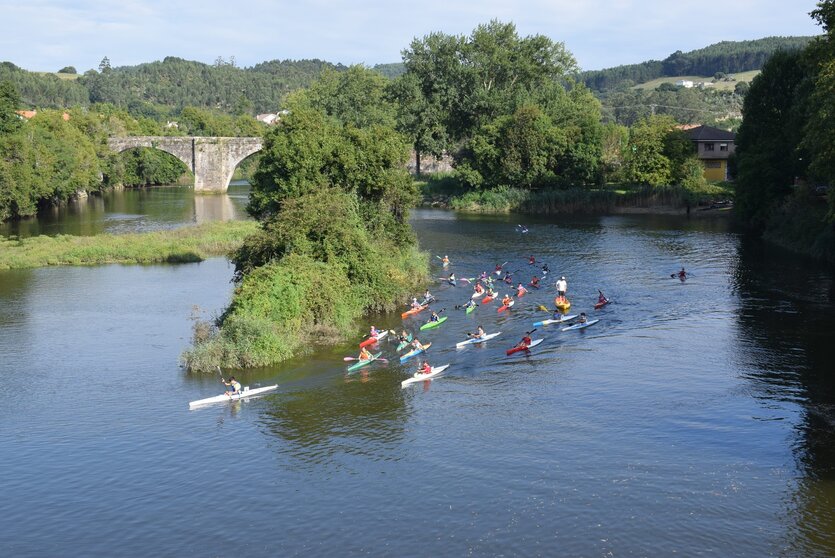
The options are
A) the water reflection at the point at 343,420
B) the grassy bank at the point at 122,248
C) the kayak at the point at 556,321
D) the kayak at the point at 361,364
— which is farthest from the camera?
the grassy bank at the point at 122,248

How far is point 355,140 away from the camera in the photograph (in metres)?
51.4

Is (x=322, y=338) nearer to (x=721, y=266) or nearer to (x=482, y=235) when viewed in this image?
(x=721, y=266)

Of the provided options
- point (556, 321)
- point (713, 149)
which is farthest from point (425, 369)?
point (713, 149)

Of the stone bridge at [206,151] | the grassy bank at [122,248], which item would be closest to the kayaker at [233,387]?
the grassy bank at [122,248]

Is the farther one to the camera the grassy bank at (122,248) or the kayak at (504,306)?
the grassy bank at (122,248)

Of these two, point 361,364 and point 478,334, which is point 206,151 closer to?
point 478,334

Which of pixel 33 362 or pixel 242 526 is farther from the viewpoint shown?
pixel 33 362

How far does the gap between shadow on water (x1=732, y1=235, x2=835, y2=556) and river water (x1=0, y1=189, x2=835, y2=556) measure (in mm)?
120

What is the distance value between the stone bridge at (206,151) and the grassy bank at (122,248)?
55.3m

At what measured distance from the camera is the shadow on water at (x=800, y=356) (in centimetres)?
2386

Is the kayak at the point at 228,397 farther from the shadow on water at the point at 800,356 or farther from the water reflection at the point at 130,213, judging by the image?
the water reflection at the point at 130,213

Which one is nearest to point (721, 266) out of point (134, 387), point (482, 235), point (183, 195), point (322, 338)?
point (482, 235)

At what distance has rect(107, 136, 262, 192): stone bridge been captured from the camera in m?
128

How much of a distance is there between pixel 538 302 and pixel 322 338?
13.8 meters
